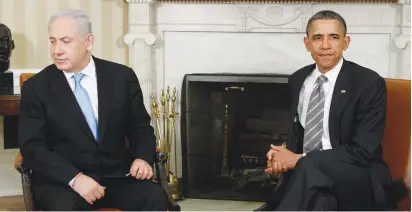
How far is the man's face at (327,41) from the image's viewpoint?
253 cm

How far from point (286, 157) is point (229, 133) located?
1.53m

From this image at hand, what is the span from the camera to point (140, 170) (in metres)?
2.56

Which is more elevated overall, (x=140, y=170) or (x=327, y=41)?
(x=327, y=41)

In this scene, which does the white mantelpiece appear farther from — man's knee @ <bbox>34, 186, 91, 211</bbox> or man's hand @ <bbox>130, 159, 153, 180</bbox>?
man's knee @ <bbox>34, 186, 91, 211</bbox>

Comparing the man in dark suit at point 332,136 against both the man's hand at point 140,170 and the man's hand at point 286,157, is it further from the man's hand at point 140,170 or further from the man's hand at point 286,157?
the man's hand at point 140,170

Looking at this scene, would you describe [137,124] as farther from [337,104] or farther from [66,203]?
[337,104]

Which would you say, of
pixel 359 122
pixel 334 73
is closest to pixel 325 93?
pixel 334 73

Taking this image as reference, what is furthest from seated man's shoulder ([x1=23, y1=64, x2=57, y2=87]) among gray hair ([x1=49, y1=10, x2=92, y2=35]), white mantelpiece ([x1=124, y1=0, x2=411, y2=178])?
white mantelpiece ([x1=124, y1=0, x2=411, y2=178])

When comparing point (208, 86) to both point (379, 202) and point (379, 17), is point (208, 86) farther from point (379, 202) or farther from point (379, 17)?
point (379, 202)

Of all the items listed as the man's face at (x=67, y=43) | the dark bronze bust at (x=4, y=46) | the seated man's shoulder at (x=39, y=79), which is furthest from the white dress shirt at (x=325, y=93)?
the dark bronze bust at (x=4, y=46)

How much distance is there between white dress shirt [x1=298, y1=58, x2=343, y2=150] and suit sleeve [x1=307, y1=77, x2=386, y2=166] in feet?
0.31

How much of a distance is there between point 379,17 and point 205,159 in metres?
1.39

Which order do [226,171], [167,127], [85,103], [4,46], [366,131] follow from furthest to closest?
1. [226,171]
2. [167,127]
3. [4,46]
4. [85,103]
5. [366,131]

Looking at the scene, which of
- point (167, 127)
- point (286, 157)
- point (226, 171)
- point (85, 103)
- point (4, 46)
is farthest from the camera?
point (226, 171)
